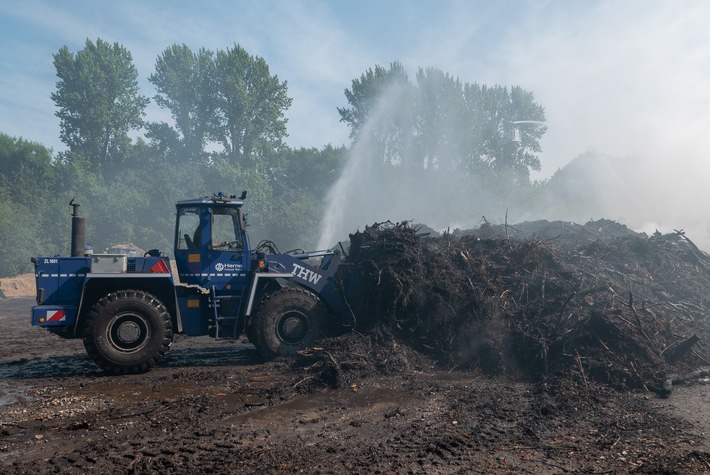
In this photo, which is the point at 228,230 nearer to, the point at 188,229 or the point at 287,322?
the point at 188,229

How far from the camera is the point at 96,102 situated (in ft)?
151

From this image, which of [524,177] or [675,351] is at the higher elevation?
[524,177]

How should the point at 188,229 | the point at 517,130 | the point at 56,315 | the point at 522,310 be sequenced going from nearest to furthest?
the point at 56,315 → the point at 522,310 → the point at 188,229 → the point at 517,130

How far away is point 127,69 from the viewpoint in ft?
157

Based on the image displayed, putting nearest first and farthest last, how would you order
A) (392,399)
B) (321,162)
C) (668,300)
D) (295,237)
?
(392,399)
(668,300)
(295,237)
(321,162)

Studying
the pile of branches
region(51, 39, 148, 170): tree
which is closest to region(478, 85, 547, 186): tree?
region(51, 39, 148, 170): tree

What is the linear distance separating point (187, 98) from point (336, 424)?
47549 millimetres

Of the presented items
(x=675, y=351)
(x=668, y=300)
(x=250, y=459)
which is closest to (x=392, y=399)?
(x=250, y=459)

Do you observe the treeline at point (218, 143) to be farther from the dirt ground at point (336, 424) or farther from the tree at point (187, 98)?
the dirt ground at point (336, 424)

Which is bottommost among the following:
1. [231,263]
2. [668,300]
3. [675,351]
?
[675,351]

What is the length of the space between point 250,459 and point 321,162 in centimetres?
4952

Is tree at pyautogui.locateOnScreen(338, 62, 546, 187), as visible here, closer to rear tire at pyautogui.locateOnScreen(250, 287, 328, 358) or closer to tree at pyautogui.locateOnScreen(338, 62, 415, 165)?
tree at pyautogui.locateOnScreen(338, 62, 415, 165)

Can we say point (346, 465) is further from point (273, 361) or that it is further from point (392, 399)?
point (273, 361)

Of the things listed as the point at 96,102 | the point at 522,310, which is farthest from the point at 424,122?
the point at 522,310
